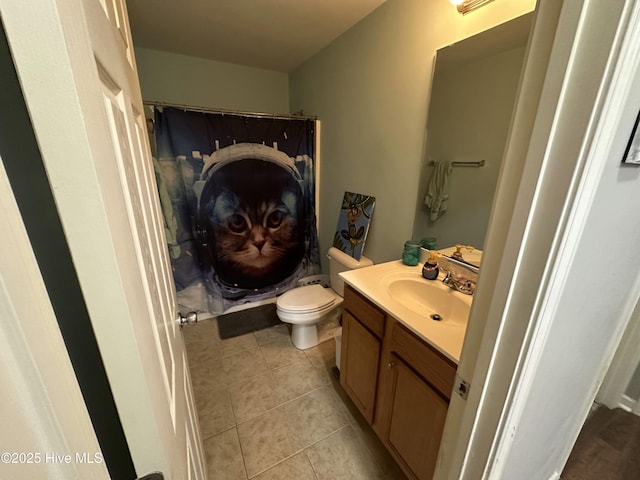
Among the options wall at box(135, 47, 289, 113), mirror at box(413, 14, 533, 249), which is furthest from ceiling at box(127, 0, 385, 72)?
mirror at box(413, 14, 533, 249)

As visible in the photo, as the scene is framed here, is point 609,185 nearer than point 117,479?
No

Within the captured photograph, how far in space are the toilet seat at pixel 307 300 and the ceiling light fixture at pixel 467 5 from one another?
1829 mm

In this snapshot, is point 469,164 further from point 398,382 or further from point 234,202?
point 234,202

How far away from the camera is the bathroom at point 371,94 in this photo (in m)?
1.36

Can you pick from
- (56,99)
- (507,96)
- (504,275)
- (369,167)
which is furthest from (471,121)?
(56,99)

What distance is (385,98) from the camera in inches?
64.7

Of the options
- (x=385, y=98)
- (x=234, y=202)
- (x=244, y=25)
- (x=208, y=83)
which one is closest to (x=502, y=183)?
(x=385, y=98)

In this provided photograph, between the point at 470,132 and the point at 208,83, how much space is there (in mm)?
2480

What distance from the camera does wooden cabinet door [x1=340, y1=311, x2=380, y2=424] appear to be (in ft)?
4.15

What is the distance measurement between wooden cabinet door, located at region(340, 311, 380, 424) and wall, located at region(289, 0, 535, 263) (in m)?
0.64

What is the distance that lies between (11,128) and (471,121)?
158 cm

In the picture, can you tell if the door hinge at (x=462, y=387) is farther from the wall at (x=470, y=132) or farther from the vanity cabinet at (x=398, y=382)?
the wall at (x=470, y=132)

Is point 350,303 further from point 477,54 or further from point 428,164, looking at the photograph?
point 477,54

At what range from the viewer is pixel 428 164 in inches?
57.7
